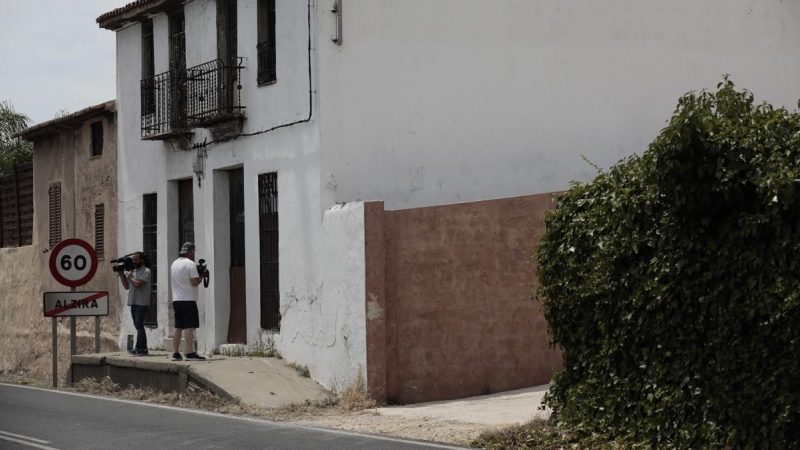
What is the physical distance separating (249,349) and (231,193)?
293cm

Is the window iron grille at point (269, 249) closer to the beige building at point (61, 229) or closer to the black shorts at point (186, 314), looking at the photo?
the black shorts at point (186, 314)

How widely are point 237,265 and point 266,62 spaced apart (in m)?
3.54

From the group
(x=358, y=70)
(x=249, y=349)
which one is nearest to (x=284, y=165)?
(x=358, y=70)

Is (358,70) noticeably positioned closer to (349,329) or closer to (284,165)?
(284,165)

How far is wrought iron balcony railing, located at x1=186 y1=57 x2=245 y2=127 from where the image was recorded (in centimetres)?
1945

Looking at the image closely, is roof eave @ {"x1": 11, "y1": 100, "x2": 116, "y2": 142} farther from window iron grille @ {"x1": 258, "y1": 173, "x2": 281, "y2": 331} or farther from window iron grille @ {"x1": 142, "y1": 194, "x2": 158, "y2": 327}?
window iron grille @ {"x1": 258, "y1": 173, "x2": 281, "y2": 331}

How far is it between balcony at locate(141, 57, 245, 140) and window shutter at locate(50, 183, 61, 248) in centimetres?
507

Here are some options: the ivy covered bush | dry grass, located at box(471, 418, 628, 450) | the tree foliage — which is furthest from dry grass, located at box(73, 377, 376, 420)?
the tree foliage

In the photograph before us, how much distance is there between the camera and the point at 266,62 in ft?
62.4

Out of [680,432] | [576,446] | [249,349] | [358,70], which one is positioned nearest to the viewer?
[680,432]

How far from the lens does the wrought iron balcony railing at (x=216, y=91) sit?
1945 cm

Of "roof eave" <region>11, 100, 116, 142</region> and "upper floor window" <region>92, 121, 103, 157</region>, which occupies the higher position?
"roof eave" <region>11, 100, 116, 142</region>

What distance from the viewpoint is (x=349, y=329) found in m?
15.7

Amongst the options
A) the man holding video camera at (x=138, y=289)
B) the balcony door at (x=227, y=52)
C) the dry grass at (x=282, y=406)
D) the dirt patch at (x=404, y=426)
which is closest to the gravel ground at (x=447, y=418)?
the dirt patch at (x=404, y=426)
